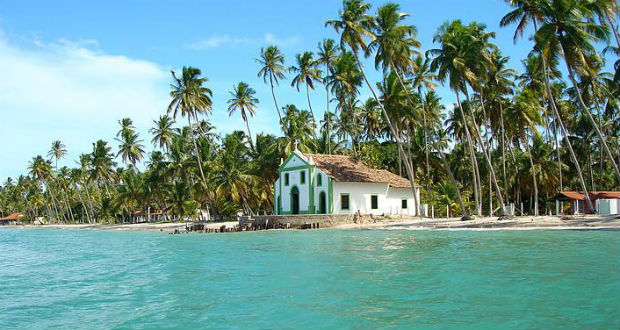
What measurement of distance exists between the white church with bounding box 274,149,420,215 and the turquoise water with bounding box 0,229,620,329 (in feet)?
69.0

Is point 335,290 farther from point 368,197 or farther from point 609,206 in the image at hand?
point 368,197

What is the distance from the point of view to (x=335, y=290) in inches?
457

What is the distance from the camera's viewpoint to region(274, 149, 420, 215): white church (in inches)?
1614

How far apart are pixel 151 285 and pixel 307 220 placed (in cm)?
2471

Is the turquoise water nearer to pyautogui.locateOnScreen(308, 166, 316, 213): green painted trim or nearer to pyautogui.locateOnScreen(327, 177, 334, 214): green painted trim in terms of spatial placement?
pyautogui.locateOnScreen(327, 177, 334, 214): green painted trim

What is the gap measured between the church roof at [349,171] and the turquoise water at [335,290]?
21490 millimetres

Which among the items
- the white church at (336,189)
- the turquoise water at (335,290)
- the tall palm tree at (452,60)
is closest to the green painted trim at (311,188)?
the white church at (336,189)

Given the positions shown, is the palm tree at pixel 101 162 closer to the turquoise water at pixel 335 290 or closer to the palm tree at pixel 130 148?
the palm tree at pixel 130 148

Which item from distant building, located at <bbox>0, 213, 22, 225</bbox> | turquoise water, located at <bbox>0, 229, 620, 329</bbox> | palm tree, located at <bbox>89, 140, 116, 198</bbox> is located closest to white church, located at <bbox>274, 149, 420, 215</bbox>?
turquoise water, located at <bbox>0, 229, 620, 329</bbox>

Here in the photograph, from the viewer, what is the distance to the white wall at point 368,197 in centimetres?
4099

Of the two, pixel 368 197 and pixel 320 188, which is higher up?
pixel 320 188

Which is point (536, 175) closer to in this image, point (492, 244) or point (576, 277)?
point (492, 244)

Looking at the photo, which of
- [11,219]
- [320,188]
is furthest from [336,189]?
[11,219]

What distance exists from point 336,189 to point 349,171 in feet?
9.14
